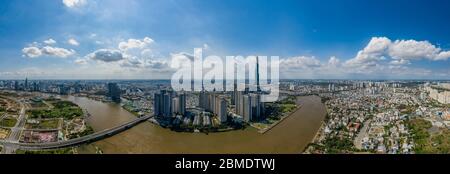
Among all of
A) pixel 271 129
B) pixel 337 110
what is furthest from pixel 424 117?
pixel 271 129

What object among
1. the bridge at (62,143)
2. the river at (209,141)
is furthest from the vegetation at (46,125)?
the bridge at (62,143)

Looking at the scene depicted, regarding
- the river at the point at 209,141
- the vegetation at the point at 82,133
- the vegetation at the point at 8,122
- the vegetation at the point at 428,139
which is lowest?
the river at the point at 209,141

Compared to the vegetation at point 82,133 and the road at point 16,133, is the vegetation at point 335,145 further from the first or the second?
the road at point 16,133

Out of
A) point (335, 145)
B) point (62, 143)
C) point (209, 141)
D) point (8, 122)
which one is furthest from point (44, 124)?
point (335, 145)

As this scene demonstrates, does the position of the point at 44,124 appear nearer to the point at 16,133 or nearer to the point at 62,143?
the point at 16,133

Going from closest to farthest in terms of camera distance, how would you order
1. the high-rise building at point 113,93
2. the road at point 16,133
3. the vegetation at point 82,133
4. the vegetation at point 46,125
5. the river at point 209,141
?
the road at point 16,133 → the river at point 209,141 → the vegetation at point 82,133 → the vegetation at point 46,125 → the high-rise building at point 113,93

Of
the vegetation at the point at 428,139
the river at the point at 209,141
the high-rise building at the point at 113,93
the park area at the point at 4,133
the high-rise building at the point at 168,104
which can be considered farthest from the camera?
the high-rise building at the point at 113,93
